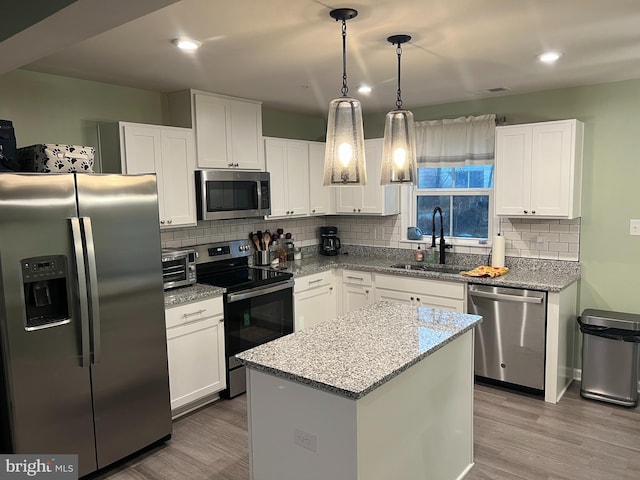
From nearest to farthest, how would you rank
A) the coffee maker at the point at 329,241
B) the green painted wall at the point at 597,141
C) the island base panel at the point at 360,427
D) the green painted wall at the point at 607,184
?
the island base panel at the point at 360,427 < the green painted wall at the point at 597,141 < the green painted wall at the point at 607,184 < the coffee maker at the point at 329,241

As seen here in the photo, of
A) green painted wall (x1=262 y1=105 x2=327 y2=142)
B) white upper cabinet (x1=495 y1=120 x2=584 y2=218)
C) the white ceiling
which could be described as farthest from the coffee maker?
white upper cabinet (x1=495 y1=120 x2=584 y2=218)

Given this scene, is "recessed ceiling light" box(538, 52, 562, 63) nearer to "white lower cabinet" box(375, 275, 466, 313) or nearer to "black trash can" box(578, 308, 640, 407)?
"white lower cabinet" box(375, 275, 466, 313)

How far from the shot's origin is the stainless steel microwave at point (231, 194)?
12.5 feet

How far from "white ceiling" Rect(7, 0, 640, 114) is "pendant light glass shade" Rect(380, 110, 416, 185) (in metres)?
0.47

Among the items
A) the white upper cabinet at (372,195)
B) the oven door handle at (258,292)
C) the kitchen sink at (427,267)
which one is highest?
the white upper cabinet at (372,195)

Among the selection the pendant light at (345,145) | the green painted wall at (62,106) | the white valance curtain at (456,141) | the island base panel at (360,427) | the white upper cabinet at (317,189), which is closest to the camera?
the island base panel at (360,427)

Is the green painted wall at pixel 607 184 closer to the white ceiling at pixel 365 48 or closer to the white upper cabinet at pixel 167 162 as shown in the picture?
the white ceiling at pixel 365 48

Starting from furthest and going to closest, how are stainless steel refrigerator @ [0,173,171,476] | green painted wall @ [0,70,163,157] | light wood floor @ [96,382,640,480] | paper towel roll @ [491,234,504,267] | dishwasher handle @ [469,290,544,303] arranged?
A: 1. paper towel roll @ [491,234,504,267]
2. dishwasher handle @ [469,290,544,303]
3. green painted wall @ [0,70,163,157]
4. light wood floor @ [96,382,640,480]
5. stainless steel refrigerator @ [0,173,171,476]

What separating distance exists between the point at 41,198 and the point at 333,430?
6.04ft

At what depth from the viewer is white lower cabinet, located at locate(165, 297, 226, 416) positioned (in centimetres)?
333

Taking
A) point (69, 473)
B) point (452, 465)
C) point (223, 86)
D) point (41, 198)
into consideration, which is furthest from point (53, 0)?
point (452, 465)

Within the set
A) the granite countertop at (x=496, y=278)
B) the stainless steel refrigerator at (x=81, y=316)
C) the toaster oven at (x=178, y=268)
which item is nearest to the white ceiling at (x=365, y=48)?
the stainless steel refrigerator at (x=81, y=316)

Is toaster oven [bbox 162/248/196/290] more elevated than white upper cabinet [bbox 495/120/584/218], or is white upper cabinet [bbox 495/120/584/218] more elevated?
white upper cabinet [bbox 495/120/584/218]

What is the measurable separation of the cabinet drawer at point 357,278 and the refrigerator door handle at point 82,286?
8.61 feet
